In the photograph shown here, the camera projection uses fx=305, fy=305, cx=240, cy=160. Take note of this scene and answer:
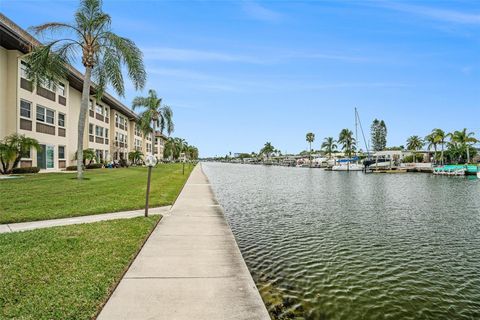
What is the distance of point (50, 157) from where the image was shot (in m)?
29.5

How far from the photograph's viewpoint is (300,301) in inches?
208

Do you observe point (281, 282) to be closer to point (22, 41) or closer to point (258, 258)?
point (258, 258)

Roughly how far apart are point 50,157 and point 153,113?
66.8 ft

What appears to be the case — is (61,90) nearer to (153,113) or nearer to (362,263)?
(153,113)

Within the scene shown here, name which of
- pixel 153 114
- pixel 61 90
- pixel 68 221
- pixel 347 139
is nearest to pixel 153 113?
pixel 153 114

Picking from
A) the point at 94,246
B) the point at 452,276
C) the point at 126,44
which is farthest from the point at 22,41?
the point at 452,276

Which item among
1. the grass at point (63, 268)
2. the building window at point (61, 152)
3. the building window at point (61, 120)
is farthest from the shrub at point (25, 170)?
the grass at point (63, 268)

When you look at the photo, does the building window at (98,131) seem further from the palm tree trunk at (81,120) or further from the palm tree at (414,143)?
the palm tree at (414,143)

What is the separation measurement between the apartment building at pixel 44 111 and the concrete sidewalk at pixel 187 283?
20.1m

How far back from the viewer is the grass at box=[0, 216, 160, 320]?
4.04 m

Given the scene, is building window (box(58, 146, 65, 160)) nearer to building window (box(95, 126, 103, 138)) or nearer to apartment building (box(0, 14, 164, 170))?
apartment building (box(0, 14, 164, 170))

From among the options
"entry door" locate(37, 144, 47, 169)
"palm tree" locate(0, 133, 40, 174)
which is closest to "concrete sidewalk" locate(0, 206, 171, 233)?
"palm tree" locate(0, 133, 40, 174)

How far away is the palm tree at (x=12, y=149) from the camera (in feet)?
68.2

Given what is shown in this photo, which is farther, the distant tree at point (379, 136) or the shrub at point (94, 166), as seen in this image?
the distant tree at point (379, 136)
